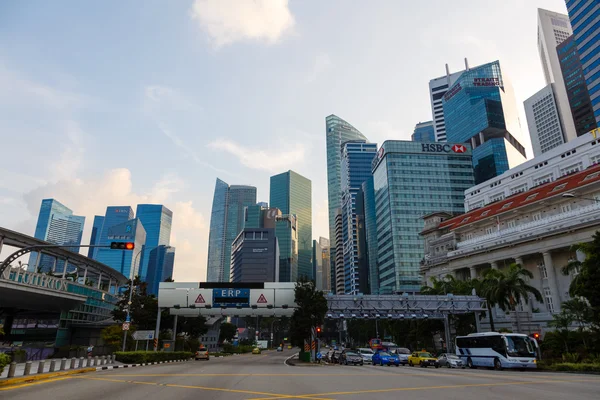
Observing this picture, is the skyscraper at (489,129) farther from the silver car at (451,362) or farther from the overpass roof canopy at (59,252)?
the overpass roof canopy at (59,252)

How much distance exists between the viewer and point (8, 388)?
652 inches

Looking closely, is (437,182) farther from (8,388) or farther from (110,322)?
(8,388)

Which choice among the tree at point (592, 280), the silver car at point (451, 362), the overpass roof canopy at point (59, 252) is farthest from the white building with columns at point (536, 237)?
the overpass roof canopy at point (59, 252)

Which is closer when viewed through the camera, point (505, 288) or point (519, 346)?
point (519, 346)

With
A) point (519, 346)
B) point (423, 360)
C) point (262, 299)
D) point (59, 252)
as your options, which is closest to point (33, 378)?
point (262, 299)

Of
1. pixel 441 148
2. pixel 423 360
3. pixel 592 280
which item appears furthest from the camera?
pixel 441 148

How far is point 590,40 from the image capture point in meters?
104

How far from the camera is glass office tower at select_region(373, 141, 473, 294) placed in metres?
134

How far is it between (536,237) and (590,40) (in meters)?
77.5

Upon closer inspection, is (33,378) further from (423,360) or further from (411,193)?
(411,193)

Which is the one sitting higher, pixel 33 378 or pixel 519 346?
pixel 519 346

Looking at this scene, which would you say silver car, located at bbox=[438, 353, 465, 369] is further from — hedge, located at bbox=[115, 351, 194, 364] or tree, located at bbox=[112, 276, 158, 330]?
tree, located at bbox=[112, 276, 158, 330]

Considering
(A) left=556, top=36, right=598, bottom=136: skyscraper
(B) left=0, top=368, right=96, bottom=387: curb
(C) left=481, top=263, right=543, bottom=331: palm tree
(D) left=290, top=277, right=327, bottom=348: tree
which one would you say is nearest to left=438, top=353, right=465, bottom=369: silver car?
(C) left=481, top=263, right=543, bottom=331: palm tree

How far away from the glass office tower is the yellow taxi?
93592 mm
